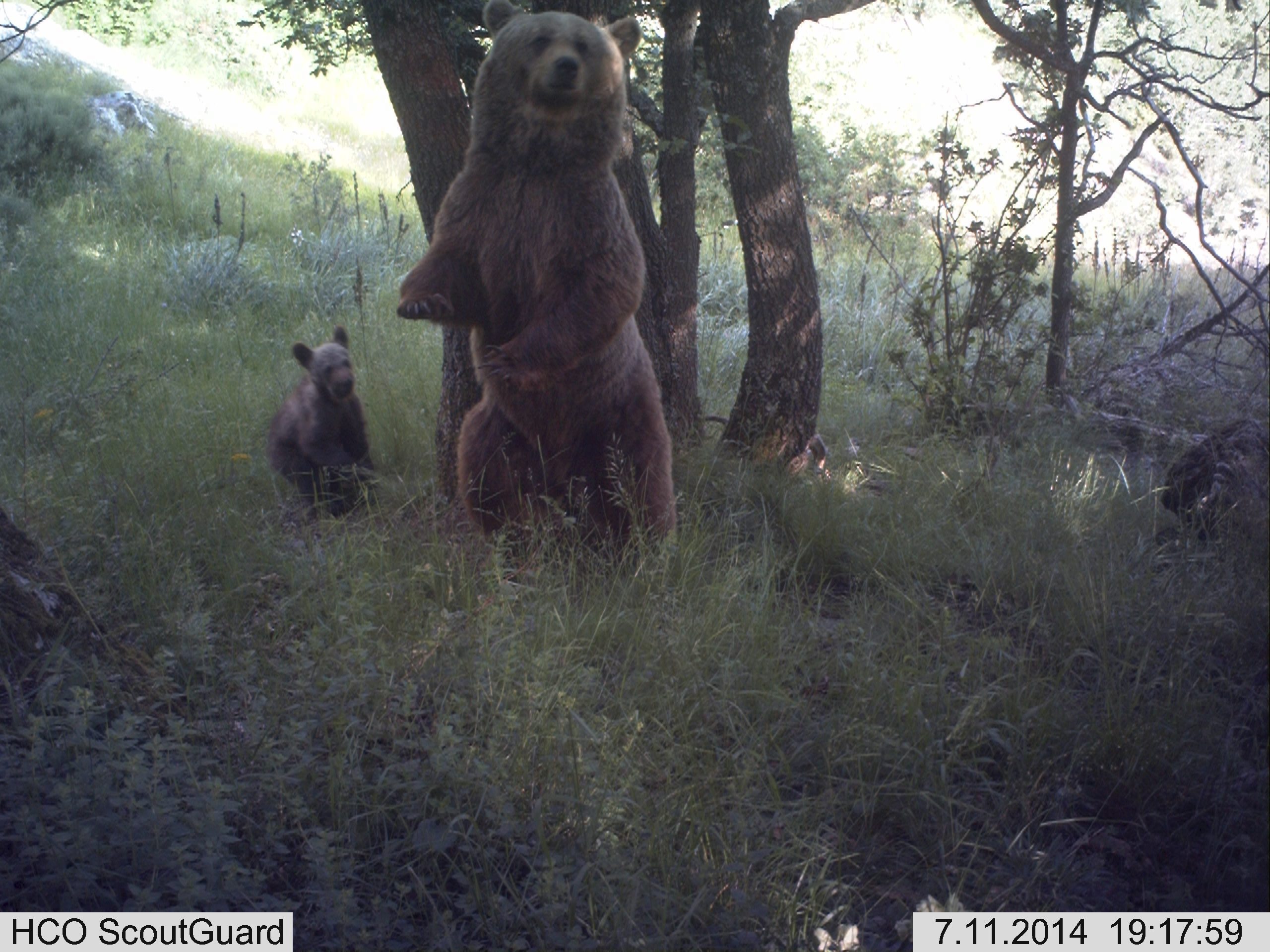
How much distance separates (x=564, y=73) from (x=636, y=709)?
2.40 m

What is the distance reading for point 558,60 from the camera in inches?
146

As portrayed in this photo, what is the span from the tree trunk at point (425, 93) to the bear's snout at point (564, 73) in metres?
1.19

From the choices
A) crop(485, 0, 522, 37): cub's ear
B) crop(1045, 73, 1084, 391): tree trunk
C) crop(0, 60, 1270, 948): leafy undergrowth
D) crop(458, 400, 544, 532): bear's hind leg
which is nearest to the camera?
crop(0, 60, 1270, 948): leafy undergrowth

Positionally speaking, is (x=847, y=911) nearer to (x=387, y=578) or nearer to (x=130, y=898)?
(x=130, y=898)

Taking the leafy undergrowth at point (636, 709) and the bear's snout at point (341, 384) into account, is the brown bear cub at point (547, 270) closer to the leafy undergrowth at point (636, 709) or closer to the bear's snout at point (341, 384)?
the leafy undergrowth at point (636, 709)

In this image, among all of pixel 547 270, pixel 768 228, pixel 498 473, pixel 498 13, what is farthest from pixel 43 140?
pixel 547 270

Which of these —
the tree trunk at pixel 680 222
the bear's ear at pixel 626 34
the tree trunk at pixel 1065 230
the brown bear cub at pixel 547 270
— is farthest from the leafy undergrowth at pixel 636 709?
the bear's ear at pixel 626 34

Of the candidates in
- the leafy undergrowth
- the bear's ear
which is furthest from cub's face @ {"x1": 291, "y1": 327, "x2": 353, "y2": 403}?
the bear's ear

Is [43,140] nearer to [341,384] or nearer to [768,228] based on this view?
[341,384]

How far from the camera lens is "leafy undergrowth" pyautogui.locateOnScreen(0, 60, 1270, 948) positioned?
2361 millimetres

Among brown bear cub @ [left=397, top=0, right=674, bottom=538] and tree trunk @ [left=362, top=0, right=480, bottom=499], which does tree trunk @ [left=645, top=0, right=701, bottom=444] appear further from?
brown bear cub @ [left=397, top=0, right=674, bottom=538]

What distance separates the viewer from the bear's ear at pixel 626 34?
4164 millimetres

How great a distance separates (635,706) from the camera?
124 inches

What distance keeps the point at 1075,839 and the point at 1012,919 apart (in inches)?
20.1
